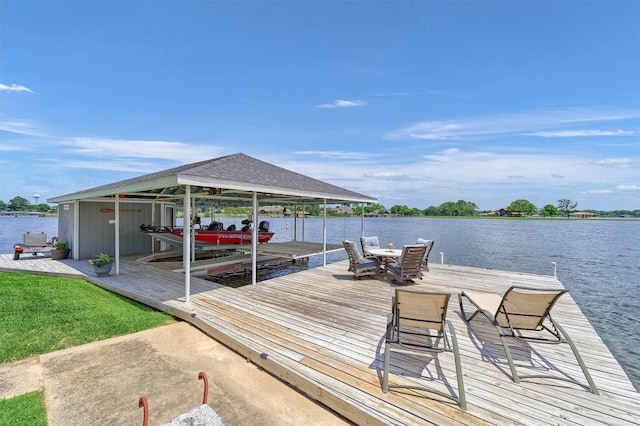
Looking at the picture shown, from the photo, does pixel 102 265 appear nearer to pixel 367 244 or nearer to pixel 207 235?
pixel 207 235

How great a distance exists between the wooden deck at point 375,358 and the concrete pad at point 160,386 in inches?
7.6

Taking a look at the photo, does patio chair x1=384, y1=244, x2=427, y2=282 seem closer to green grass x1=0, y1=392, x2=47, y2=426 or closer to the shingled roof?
the shingled roof

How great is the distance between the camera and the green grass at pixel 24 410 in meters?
2.34

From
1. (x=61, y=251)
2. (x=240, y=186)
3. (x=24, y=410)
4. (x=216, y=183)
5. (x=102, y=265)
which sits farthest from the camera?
(x=61, y=251)

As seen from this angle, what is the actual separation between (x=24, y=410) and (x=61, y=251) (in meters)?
9.15

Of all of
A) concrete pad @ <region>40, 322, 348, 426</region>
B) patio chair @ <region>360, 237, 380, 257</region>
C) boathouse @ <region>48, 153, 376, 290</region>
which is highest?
boathouse @ <region>48, 153, 376, 290</region>

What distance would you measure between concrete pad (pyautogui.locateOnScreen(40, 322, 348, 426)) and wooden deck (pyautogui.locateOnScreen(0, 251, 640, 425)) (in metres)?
0.19

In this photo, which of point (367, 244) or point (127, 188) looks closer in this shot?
point (127, 188)

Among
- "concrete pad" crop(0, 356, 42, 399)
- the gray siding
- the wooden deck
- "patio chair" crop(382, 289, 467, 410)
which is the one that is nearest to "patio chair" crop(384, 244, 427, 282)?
the wooden deck

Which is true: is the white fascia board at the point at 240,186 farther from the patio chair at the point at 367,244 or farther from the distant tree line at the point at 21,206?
the distant tree line at the point at 21,206

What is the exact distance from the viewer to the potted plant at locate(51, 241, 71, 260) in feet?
30.6

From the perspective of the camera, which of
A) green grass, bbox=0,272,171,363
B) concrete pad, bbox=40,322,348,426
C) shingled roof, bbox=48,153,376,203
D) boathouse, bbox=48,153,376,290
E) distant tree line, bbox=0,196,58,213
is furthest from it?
distant tree line, bbox=0,196,58,213

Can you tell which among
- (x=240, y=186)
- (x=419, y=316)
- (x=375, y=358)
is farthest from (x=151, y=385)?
(x=240, y=186)

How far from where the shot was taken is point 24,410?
8.17ft
